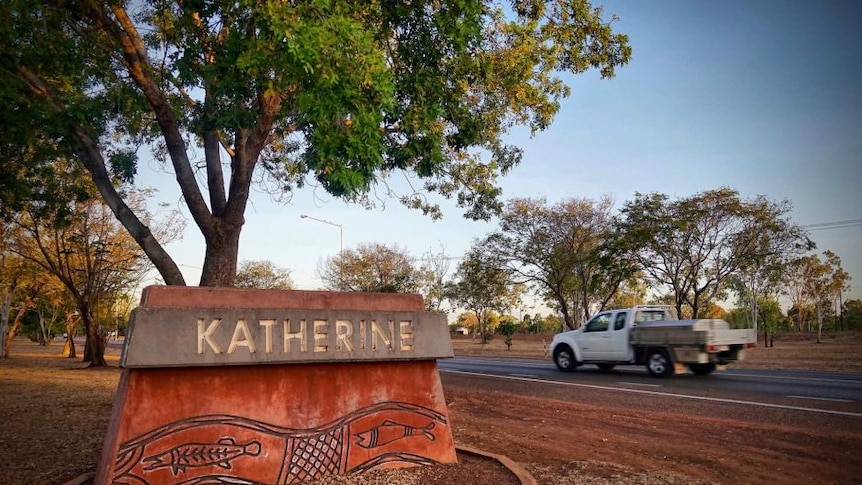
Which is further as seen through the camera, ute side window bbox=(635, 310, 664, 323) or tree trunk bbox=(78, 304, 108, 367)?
tree trunk bbox=(78, 304, 108, 367)

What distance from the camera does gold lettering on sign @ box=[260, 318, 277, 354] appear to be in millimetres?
4641

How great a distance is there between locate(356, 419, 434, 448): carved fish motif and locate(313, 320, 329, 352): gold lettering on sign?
81 cm

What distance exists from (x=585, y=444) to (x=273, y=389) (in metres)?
3.88

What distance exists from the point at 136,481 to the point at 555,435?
16.5 feet

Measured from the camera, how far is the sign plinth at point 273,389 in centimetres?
423

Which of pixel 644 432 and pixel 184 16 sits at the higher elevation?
pixel 184 16

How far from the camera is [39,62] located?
859 cm

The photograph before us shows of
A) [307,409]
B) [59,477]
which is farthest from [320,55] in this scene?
[59,477]

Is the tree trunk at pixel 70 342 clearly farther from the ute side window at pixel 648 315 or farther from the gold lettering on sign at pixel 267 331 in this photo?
the gold lettering on sign at pixel 267 331

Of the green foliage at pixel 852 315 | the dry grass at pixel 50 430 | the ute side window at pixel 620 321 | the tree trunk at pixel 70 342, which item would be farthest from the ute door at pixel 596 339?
the green foliage at pixel 852 315

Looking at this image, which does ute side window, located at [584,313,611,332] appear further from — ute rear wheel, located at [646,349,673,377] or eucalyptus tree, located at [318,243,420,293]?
eucalyptus tree, located at [318,243,420,293]

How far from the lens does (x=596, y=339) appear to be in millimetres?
18047

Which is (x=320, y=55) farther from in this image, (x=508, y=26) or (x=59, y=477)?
(x=508, y=26)

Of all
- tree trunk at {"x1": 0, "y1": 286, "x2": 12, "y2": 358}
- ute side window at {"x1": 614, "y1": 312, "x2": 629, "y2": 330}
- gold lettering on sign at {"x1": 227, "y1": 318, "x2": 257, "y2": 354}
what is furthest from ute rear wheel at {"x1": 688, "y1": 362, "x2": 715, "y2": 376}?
tree trunk at {"x1": 0, "y1": 286, "x2": 12, "y2": 358}
